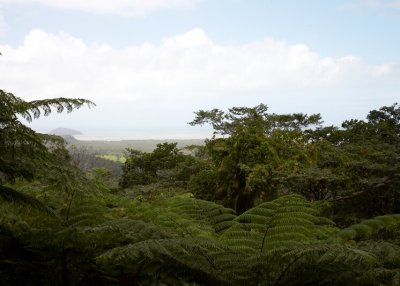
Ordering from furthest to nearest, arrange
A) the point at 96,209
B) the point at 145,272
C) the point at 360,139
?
1. the point at 360,139
2. the point at 96,209
3. the point at 145,272

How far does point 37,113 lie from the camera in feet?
9.84

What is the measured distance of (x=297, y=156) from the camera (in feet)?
30.2

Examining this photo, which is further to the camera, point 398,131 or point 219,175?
point 398,131

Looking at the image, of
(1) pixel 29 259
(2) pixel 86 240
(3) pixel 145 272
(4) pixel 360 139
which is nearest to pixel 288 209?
(3) pixel 145 272

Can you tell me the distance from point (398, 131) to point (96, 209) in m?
14.2

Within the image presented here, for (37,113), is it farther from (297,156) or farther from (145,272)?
(297,156)

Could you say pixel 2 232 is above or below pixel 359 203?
above

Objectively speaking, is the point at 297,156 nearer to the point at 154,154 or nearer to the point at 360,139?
the point at 360,139

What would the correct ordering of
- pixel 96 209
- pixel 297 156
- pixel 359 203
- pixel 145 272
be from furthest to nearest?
pixel 359 203 → pixel 297 156 → pixel 96 209 → pixel 145 272

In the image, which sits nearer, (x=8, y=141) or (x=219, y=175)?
(x=8, y=141)

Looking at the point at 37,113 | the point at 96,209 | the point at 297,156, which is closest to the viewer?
the point at 37,113

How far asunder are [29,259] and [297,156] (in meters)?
7.42

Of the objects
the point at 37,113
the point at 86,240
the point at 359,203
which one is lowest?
the point at 359,203

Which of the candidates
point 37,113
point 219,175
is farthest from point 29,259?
point 219,175
